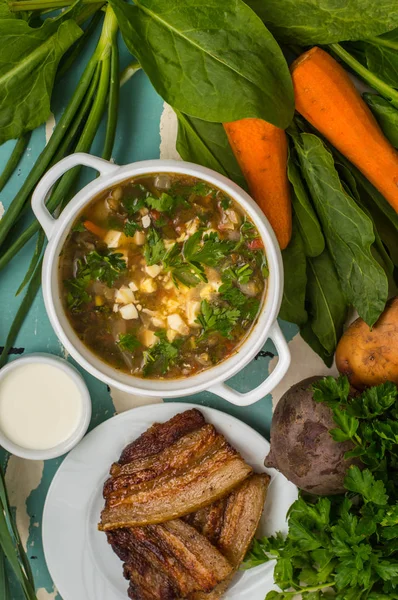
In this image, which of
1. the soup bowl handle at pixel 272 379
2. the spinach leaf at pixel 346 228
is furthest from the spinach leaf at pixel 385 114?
the soup bowl handle at pixel 272 379

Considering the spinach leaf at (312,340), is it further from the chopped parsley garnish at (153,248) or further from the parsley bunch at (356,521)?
the chopped parsley garnish at (153,248)

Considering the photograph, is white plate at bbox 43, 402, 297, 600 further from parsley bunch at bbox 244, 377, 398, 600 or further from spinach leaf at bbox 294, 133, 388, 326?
spinach leaf at bbox 294, 133, 388, 326

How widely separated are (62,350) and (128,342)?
0.34 meters

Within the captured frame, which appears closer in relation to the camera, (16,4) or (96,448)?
(16,4)

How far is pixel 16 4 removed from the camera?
163 centimetres

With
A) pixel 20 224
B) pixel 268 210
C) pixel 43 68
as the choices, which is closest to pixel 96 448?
pixel 20 224

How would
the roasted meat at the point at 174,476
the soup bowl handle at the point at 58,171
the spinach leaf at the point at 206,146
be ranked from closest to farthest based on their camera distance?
the soup bowl handle at the point at 58,171 < the spinach leaf at the point at 206,146 < the roasted meat at the point at 174,476

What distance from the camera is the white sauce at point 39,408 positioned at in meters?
1.80

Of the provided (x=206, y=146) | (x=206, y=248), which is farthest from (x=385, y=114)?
(x=206, y=248)

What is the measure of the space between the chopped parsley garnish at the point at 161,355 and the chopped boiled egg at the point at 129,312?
0.06m

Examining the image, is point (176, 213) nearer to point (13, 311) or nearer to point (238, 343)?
point (238, 343)

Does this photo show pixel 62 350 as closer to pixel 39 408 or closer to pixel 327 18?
pixel 39 408

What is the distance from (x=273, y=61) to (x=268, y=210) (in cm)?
35

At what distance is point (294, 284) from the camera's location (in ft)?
5.72
